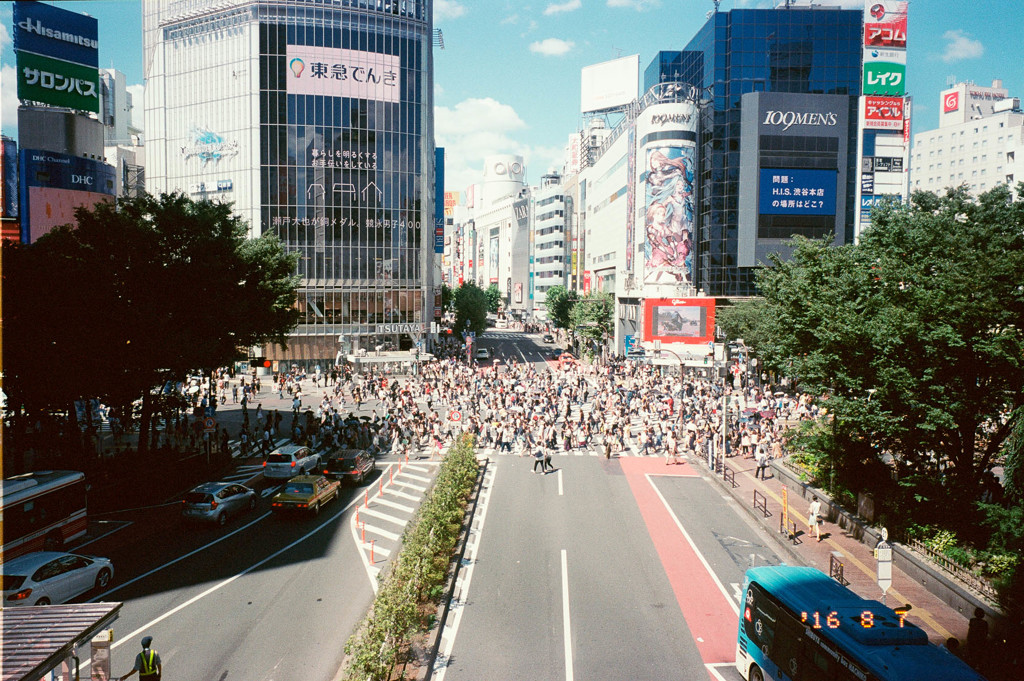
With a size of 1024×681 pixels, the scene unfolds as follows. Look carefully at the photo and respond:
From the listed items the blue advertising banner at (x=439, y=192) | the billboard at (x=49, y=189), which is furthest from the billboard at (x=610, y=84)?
the billboard at (x=49, y=189)

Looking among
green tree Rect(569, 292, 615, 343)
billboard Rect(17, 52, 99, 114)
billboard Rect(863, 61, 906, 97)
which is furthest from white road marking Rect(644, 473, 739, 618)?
billboard Rect(17, 52, 99, 114)

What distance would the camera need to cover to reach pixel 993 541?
51.9 feet

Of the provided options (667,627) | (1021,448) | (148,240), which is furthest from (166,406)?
(1021,448)

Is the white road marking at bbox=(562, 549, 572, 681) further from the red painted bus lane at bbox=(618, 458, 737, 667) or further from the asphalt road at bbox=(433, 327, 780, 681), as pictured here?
the red painted bus lane at bbox=(618, 458, 737, 667)

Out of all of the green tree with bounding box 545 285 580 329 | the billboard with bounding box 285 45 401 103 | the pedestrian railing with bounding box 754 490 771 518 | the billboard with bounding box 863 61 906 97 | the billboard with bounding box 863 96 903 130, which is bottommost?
the pedestrian railing with bounding box 754 490 771 518

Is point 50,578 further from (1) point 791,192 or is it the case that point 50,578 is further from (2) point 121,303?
(1) point 791,192

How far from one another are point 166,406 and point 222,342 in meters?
3.89

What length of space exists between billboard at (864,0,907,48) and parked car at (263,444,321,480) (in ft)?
196

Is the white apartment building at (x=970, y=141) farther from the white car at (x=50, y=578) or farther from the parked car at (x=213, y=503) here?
the white car at (x=50, y=578)

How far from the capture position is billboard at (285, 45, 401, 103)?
218 feet

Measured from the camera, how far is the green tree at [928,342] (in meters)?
17.2

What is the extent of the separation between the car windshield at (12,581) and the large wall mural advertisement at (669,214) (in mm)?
61977

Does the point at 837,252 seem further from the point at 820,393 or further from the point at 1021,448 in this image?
the point at 1021,448

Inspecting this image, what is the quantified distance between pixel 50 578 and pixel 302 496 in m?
8.36
